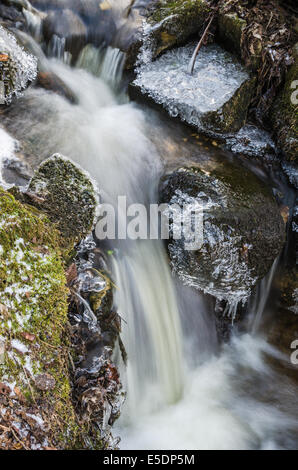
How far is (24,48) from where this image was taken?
15.4ft

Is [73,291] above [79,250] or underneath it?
underneath

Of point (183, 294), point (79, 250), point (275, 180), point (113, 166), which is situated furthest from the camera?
point (275, 180)

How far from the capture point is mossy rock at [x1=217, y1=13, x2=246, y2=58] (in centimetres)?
505

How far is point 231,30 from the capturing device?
512cm

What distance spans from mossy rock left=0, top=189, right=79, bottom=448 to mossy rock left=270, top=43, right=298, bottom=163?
3.74 metres

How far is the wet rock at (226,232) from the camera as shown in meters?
3.75

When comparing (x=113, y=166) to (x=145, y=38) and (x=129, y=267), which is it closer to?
(x=129, y=267)

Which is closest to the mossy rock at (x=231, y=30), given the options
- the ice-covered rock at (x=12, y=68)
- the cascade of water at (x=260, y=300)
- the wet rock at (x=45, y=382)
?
the ice-covered rock at (x=12, y=68)

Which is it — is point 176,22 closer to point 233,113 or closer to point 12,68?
point 233,113

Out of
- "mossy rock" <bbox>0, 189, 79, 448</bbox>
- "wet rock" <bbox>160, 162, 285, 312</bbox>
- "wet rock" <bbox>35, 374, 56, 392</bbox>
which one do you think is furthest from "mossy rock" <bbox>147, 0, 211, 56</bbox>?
"wet rock" <bbox>35, 374, 56, 392</bbox>
